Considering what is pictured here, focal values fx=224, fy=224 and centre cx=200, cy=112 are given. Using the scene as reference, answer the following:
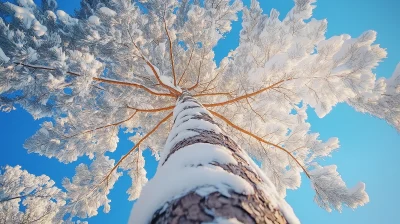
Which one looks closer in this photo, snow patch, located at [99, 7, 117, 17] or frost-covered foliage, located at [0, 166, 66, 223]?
snow patch, located at [99, 7, 117, 17]

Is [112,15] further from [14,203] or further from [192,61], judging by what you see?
[14,203]

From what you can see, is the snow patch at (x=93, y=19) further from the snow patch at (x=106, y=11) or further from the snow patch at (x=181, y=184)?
the snow patch at (x=181, y=184)

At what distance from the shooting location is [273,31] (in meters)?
3.88

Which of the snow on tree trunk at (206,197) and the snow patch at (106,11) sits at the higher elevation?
the snow patch at (106,11)

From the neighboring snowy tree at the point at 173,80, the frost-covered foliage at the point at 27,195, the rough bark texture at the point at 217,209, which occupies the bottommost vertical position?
the rough bark texture at the point at 217,209

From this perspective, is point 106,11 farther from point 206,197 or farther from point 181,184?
point 206,197

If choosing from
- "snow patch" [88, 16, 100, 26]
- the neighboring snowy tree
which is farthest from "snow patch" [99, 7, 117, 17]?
"snow patch" [88, 16, 100, 26]

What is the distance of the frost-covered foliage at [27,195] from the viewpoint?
8.10 meters

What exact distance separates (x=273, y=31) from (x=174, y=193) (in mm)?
3712

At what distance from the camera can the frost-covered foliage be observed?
319 inches

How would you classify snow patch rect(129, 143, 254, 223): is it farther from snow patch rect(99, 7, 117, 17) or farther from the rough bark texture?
snow patch rect(99, 7, 117, 17)

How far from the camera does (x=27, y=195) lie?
8.55 metres

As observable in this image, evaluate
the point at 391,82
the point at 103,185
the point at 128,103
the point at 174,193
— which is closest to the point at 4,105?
the point at 128,103

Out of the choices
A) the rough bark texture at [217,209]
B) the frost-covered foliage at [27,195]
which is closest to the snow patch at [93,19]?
the rough bark texture at [217,209]
